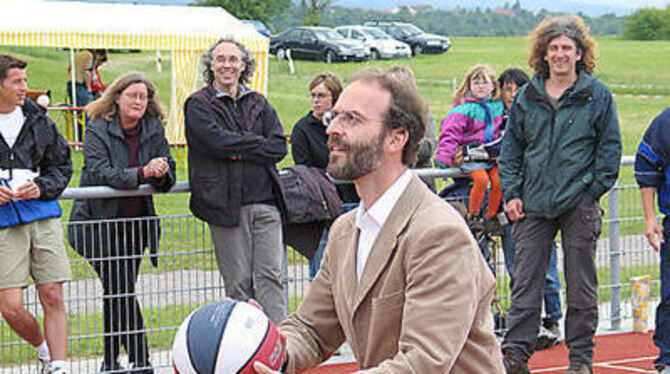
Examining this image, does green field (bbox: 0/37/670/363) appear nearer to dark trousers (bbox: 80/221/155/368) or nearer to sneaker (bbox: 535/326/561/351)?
dark trousers (bbox: 80/221/155/368)

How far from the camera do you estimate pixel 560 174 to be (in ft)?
25.9

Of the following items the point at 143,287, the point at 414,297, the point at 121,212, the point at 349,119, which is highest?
the point at 349,119

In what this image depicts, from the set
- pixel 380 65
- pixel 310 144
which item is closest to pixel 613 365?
pixel 310 144

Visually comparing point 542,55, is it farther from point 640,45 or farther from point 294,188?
point 640,45

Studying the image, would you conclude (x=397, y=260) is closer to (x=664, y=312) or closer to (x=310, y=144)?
(x=664, y=312)

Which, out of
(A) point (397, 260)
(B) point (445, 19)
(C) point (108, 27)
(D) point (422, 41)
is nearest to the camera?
(A) point (397, 260)

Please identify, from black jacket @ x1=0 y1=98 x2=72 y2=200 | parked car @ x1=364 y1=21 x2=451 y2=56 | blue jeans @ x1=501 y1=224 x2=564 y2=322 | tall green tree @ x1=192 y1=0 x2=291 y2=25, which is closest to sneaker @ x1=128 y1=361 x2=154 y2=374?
black jacket @ x1=0 y1=98 x2=72 y2=200

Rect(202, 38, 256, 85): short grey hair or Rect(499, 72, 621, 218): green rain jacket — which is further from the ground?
Rect(202, 38, 256, 85): short grey hair

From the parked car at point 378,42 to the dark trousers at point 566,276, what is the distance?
162 feet

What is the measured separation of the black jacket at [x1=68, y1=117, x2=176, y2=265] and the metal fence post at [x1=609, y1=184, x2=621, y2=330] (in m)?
3.79

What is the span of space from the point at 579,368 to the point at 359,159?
14.6 ft

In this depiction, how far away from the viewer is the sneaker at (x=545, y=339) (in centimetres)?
922

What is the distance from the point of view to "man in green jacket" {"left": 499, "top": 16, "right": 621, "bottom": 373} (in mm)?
7871

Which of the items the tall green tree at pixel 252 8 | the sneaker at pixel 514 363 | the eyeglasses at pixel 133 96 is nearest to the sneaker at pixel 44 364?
the eyeglasses at pixel 133 96
